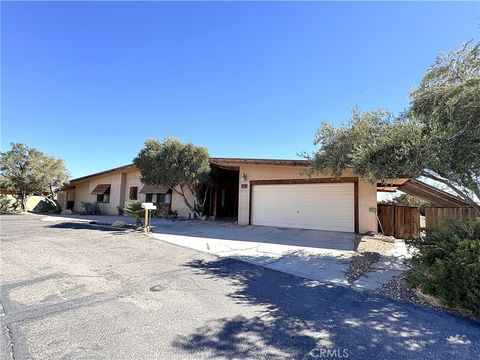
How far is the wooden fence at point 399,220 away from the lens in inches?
455

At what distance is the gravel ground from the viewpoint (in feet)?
19.5

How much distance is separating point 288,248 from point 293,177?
5445mm

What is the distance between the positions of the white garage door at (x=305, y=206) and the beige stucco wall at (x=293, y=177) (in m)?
0.37

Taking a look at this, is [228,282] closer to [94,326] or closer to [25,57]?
[94,326]

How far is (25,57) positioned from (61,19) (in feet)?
7.87

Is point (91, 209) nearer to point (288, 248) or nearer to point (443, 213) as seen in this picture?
point (288, 248)

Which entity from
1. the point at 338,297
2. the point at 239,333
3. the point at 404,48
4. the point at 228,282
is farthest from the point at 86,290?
the point at 404,48

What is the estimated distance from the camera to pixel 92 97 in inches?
613

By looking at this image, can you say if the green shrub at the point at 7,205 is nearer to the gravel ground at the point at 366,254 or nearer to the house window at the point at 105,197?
the house window at the point at 105,197

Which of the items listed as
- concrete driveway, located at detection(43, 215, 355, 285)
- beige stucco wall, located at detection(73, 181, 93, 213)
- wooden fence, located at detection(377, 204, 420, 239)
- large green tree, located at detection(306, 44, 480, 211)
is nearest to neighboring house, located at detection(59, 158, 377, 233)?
concrete driveway, located at detection(43, 215, 355, 285)

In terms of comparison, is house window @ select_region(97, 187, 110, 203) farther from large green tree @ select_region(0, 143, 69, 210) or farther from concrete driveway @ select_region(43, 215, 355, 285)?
concrete driveway @ select_region(43, 215, 355, 285)

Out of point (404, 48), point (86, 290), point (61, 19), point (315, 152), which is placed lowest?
point (86, 290)

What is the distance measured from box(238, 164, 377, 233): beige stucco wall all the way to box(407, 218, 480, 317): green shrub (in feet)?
19.7

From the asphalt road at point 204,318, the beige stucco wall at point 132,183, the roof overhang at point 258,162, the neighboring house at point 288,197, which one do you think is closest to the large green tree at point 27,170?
the beige stucco wall at point 132,183
